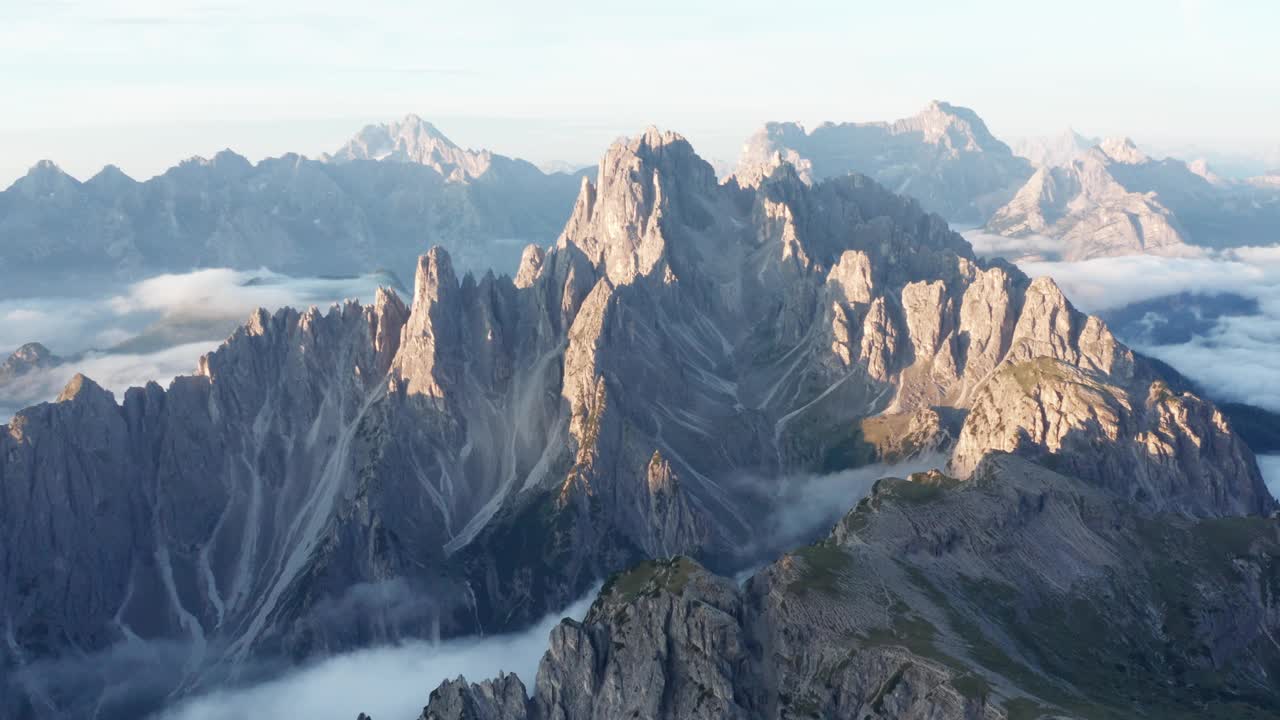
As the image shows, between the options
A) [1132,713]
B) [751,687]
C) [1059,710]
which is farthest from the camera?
[751,687]

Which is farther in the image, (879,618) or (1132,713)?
(879,618)

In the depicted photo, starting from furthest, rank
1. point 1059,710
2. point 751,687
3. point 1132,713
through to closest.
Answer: point 751,687
point 1132,713
point 1059,710

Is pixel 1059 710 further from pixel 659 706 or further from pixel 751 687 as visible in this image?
pixel 659 706

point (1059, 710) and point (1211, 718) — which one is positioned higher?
point (1059, 710)

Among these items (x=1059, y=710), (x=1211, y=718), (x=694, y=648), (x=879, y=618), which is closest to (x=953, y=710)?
A: (x=1059, y=710)

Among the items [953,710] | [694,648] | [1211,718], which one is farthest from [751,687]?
[1211,718]

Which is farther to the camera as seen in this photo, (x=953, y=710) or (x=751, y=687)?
(x=751, y=687)

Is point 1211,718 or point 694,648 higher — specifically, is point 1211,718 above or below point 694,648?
below

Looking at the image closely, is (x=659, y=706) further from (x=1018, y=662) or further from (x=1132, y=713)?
(x=1132, y=713)
